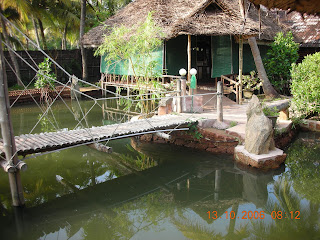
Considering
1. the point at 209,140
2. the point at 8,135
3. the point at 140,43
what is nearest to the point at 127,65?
the point at 140,43

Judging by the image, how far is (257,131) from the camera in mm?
6465

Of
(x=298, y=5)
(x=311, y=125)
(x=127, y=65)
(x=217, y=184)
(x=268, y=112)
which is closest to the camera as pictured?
(x=298, y=5)

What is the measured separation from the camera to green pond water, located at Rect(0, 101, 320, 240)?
186 inches

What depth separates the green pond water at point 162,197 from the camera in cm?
473

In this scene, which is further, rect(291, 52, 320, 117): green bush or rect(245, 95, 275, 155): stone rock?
rect(291, 52, 320, 117): green bush

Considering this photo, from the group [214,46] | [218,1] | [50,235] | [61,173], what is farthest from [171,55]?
[50,235]

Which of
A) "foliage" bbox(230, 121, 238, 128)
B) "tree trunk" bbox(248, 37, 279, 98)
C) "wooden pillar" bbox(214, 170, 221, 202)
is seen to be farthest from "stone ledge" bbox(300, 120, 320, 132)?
"wooden pillar" bbox(214, 170, 221, 202)

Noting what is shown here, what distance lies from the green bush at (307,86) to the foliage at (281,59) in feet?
9.16

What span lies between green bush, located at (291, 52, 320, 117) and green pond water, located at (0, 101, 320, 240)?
3.82 feet

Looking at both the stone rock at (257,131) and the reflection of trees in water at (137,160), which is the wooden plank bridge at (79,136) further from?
the stone rock at (257,131)

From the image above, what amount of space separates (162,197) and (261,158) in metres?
2.15

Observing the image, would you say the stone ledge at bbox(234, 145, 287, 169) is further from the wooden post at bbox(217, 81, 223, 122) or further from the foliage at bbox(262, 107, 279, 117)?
the wooden post at bbox(217, 81, 223, 122)

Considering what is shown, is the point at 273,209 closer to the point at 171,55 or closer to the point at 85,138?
the point at 85,138
